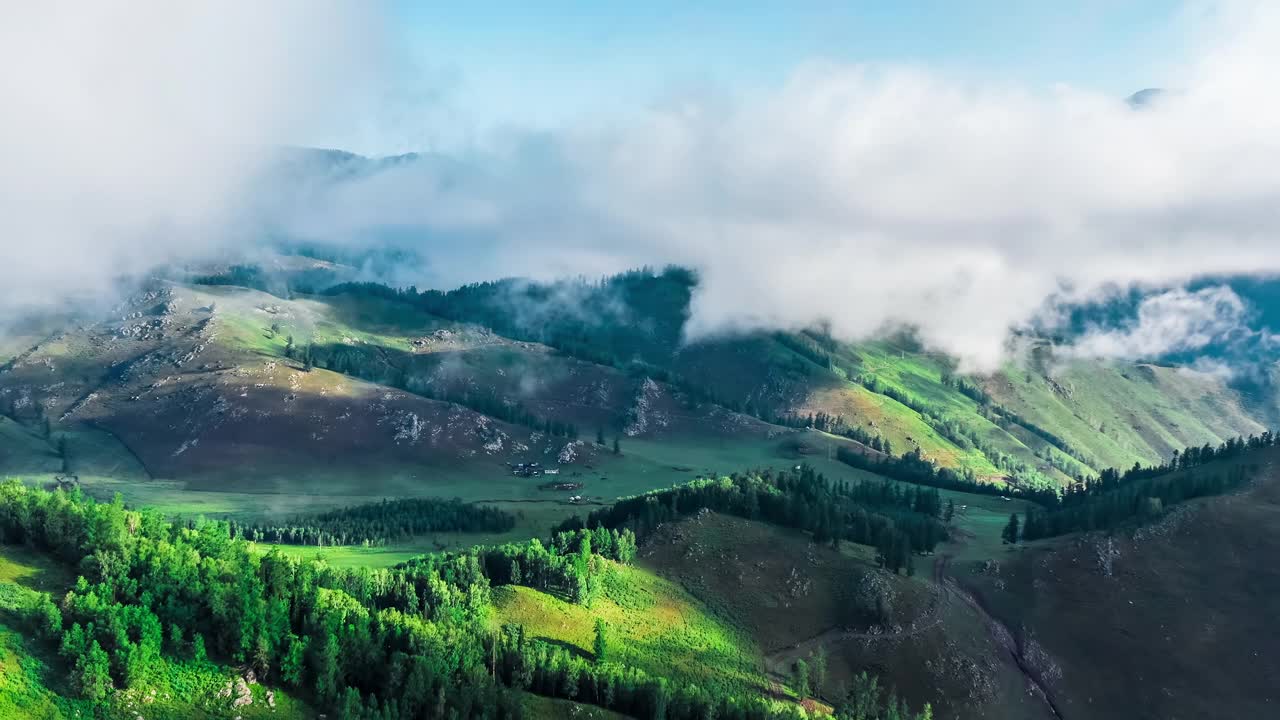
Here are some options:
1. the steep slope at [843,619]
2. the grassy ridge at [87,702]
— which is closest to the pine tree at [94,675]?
the grassy ridge at [87,702]

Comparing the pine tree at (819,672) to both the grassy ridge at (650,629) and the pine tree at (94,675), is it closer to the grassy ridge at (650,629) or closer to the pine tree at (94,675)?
the grassy ridge at (650,629)

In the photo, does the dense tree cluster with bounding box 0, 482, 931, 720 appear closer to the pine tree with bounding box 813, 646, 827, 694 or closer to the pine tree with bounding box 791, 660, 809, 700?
the pine tree with bounding box 791, 660, 809, 700

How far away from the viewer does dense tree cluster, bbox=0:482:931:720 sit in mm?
106938

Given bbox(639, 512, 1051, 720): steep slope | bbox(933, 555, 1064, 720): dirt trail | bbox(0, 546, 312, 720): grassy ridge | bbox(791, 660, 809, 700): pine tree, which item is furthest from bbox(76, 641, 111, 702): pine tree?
bbox(933, 555, 1064, 720): dirt trail

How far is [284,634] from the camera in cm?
11662

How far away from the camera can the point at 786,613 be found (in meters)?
178

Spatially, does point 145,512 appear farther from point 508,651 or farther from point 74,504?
point 508,651

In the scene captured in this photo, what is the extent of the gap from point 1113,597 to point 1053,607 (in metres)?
12.3

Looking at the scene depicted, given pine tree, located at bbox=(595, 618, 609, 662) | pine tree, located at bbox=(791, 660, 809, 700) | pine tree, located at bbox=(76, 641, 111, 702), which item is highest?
pine tree, located at bbox=(76, 641, 111, 702)

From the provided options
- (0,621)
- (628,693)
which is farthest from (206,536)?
(628,693)

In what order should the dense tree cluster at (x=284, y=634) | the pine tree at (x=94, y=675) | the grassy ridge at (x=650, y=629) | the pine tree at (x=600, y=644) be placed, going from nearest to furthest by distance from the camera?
1. the pine tree at (x=94, y=675)
2. the dense tree cluster at (x=284, y=634)
3. the pine tree at (x=600, y=644)
4. the grassy ridge at (x=650, y=629)

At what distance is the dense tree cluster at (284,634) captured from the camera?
106938 millimetres

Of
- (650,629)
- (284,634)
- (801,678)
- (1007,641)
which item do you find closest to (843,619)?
(801,678)

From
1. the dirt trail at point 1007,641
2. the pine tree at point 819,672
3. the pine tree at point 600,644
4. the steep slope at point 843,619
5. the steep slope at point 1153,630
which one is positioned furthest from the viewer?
the dirt trail at point 1007,641
